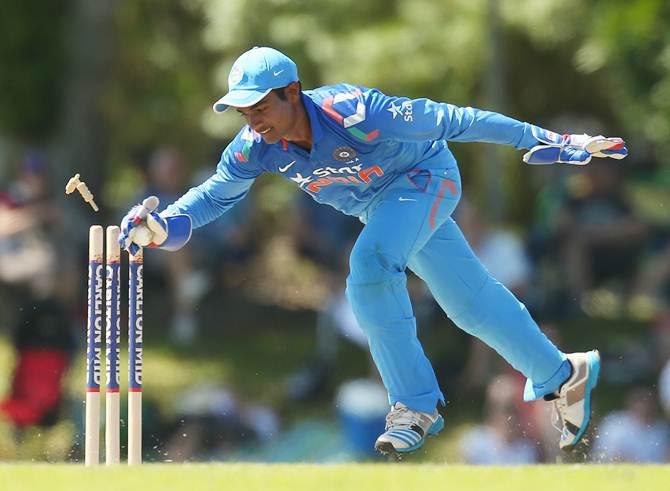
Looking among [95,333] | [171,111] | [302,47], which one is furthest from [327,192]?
[171,111]

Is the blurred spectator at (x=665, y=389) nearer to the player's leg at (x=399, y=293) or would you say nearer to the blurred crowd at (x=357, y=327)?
the blurred crowd at (x=357, y=327)

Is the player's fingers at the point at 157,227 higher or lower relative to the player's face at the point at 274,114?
lower

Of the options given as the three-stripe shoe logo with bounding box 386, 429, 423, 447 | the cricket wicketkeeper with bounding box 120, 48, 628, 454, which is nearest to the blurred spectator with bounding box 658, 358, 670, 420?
the cricket wicketkeeper with bounding box 120, 48, 628, 454

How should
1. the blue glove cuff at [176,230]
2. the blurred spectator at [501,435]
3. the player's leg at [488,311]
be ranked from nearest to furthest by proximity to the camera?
the blue glove cuff at [176,230] → the player's leg at [488,311] → the blurred spectator at [501,435]

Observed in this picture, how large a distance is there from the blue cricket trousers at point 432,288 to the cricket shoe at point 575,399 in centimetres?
6

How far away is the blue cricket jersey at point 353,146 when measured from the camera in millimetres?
6895

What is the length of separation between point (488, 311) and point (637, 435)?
3512 millimetres

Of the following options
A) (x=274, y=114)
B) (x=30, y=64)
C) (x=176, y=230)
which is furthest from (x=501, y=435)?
(x=30, y=64)

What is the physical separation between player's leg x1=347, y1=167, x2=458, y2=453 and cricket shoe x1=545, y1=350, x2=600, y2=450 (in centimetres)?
69

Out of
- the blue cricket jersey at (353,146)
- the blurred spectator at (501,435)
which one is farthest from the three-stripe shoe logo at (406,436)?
the blurred spectator at (501,435)

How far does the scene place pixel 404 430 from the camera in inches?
278

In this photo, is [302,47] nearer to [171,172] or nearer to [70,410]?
[171,172]

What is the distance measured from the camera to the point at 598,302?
1180 cm
